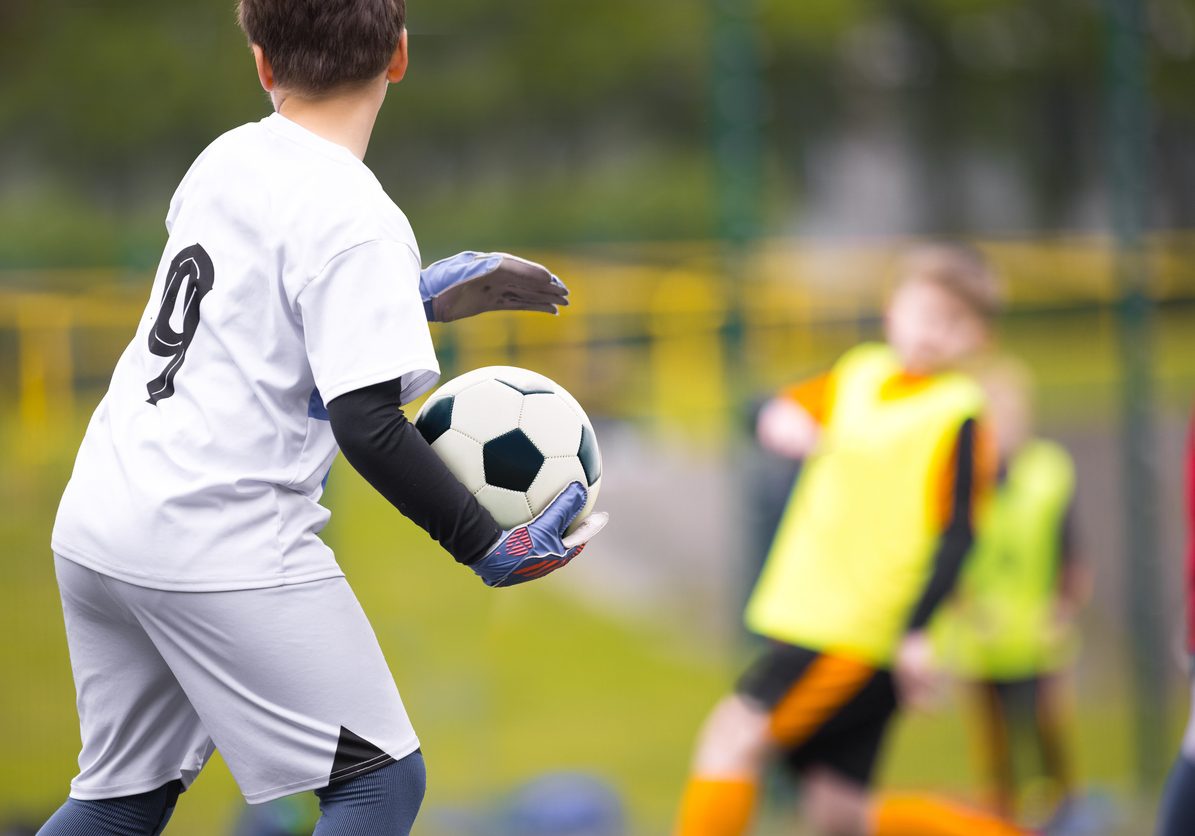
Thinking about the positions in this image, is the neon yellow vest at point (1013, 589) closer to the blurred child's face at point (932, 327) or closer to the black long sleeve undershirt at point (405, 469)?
the blurred child's face at point (932, 327)

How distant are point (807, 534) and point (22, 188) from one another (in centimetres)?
1410

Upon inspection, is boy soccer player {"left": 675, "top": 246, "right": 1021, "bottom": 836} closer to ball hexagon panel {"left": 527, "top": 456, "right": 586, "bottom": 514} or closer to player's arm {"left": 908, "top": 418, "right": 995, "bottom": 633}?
player's arm {"left": 908, "top": 418, "right": 995, "bottom": 633}

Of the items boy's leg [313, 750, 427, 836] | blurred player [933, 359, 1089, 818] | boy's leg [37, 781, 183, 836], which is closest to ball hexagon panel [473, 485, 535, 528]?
boy's leg [313, 750, 427, 836]

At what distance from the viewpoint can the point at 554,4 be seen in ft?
65.9

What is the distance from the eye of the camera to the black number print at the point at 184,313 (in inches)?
70.2

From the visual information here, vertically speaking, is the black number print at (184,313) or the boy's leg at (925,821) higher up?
the black number print at (184,313)

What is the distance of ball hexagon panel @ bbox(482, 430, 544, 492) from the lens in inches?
76.5

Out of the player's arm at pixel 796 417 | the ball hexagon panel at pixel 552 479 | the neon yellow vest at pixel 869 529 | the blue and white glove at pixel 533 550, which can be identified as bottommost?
the neon yellow vest at pixel 869 529

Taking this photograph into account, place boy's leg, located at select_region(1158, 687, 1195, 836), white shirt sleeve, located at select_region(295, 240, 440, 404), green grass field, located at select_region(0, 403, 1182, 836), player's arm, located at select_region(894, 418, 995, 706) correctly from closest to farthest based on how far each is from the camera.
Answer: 1. white shirt sleeve, located at select_region(295, 240, 440, 404)
2. boy's leg, located at select_region(1158, 687, 1195, 836)
3. player's arm, located at select_region(894, 418, 995, 706)
4. green grass field, located at select_region(0, 403, 1182, 836)

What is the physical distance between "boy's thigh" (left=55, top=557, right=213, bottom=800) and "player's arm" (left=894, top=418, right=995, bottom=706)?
1946mm

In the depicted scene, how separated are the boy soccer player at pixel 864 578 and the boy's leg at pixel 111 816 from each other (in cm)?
177

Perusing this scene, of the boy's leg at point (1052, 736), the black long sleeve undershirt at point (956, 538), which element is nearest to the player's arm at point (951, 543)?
the black long sleeve undershirt at point (956, 538)

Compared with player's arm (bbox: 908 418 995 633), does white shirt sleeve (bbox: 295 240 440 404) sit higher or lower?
higher

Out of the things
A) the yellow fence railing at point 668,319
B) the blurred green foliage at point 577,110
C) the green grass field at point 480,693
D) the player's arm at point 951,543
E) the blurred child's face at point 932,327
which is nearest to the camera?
the player's arm at point 951,543
